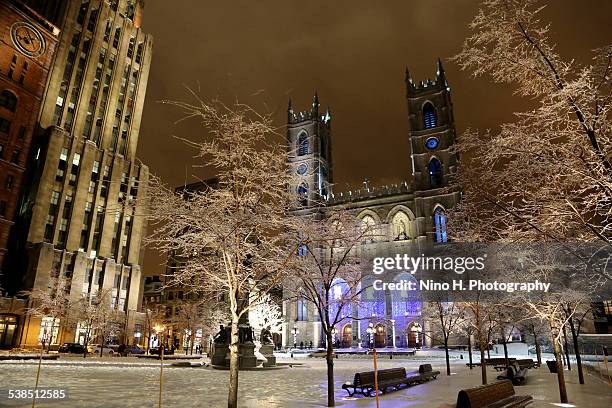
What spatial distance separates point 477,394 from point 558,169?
4397 millimetres

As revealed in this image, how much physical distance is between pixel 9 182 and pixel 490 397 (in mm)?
53645

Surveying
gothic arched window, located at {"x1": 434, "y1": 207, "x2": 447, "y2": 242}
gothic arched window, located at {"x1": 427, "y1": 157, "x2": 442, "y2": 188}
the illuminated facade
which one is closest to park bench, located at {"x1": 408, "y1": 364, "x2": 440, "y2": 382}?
the illuminated facade

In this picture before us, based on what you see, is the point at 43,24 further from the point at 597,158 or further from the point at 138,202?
the point at 597,158

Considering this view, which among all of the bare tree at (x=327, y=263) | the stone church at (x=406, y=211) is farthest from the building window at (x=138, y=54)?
the bare tree at (x=327, y=263)

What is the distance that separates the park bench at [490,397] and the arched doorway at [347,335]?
59.0m

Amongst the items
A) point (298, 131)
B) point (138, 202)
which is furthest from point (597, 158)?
point (298, 131)

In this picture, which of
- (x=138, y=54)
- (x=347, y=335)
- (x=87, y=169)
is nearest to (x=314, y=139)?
(x=138, y=54)

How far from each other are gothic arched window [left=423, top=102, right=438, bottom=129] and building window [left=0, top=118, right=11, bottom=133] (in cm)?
6268

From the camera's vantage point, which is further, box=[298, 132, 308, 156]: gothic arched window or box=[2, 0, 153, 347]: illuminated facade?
box=[298, 132, 308, 156]: gothic arched window

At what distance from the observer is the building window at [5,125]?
45006 mm

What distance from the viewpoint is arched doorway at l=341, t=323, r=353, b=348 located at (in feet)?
213

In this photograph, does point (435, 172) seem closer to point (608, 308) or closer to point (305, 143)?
point (305, 143)

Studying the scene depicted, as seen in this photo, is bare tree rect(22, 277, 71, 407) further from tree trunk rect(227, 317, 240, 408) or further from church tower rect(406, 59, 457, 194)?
church tower rect(406, 59, 457, 194)

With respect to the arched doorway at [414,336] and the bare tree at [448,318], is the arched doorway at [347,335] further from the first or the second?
the bare tree at [448,318]
